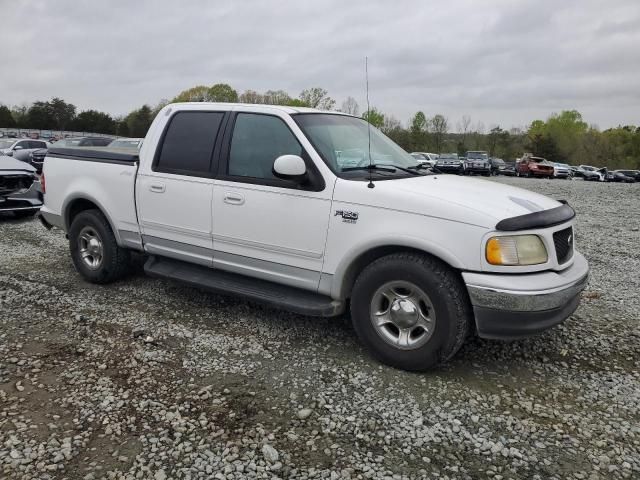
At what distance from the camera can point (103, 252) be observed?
5430 mm

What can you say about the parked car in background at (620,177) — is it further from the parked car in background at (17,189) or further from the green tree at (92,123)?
the green tree at (92,123)

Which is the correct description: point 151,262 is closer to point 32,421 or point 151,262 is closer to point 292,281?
point 292,281

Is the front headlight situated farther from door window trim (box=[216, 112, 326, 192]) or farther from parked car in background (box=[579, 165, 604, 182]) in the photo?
parked car in background (box=[579, 165, 604, 182])

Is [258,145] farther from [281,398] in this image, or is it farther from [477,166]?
[477,166]

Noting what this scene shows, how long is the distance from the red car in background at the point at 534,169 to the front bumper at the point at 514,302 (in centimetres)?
3911

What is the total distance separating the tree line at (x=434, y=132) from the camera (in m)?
65.6

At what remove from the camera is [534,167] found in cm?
3928

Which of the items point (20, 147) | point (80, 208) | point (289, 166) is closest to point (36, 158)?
point (20, 147)

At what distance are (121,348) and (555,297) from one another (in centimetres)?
324

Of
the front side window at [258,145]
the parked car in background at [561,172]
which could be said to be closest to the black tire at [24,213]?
the front side window at [258,145]

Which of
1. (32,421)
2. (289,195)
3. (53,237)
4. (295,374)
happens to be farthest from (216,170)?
(53,237)

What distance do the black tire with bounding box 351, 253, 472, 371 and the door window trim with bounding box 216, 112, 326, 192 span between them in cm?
78

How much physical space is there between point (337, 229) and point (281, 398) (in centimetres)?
128

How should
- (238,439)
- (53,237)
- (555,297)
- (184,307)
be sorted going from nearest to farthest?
(238,439) < (555,297) < (184,307) < (53,237)
